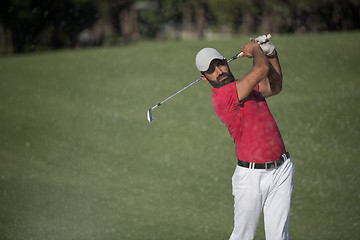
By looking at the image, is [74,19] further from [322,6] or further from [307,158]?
[307,158]

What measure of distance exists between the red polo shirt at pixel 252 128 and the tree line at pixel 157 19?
2833 cm

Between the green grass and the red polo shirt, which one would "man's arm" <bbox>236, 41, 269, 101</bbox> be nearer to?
the red polo shirt

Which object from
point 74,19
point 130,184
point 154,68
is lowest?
point 130,184

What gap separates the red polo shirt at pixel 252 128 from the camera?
3.95 m

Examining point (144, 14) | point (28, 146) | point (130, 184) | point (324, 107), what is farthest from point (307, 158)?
point (144, 14)

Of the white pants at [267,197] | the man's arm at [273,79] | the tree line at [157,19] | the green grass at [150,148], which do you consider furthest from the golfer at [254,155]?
the tree line at [157,19]

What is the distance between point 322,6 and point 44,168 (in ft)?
98.5

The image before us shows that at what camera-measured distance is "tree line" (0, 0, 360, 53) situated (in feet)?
103

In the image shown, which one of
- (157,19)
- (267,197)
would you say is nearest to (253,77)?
(267,197)

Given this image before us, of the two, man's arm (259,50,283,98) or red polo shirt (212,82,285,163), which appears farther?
man's arm (259,50,283,98)

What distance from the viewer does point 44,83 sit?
1523cm

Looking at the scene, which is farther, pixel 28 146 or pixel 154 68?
pixel 154 68

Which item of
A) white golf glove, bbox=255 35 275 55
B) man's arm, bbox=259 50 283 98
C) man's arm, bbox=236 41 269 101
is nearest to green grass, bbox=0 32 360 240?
man's arm, bbox=259 50 283 98

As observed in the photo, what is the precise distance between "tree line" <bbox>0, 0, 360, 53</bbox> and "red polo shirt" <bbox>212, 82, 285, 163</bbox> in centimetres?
2833
